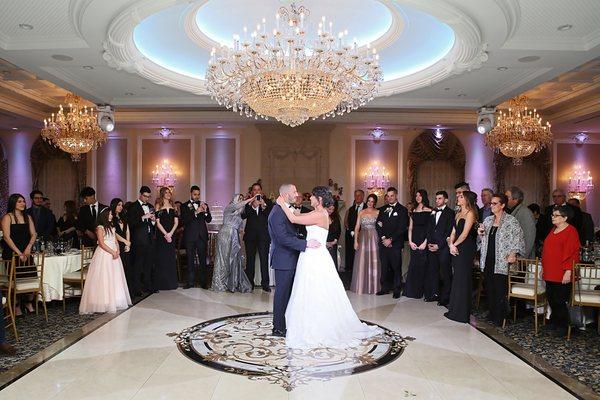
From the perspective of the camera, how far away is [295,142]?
14.1 meters

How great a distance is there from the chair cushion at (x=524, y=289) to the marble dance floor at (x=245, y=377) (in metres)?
0.71

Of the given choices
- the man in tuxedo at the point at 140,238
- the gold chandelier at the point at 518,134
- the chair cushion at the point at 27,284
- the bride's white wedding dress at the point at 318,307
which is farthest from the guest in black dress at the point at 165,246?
→ the gold chandelier at the point at 518,134

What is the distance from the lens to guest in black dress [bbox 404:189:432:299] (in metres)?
8.30

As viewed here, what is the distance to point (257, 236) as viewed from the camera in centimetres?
875

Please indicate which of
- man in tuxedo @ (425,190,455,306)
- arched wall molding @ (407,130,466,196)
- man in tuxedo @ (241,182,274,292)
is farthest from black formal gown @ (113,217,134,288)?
arched wall molding @ (407,130,466,196)

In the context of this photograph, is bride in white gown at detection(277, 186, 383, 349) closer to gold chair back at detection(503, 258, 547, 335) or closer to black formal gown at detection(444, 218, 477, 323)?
black formal gown at detection(444, 218, 477, 323)

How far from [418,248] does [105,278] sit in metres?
4.80

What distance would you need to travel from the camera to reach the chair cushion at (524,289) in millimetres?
6199

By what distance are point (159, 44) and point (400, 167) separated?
8.62 metres

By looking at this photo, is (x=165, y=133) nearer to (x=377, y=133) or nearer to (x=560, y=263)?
(x=377, y=133)

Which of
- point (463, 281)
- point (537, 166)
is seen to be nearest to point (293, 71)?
point (463, 281)

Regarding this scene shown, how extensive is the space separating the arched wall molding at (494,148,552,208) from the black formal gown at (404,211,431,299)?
23.7 ft

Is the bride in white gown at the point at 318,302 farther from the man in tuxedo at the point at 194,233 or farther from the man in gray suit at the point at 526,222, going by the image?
the man in tuxedo at the point at 194,233

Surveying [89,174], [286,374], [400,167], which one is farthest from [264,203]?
[89,174]
